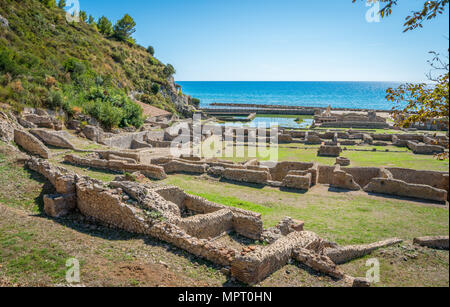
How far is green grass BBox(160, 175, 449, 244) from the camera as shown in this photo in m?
11.6

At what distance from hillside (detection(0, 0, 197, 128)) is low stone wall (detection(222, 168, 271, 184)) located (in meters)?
17.8

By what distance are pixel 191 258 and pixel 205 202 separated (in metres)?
4.43

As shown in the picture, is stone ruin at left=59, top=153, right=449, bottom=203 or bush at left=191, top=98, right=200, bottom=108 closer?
stone ruin at left=59, top=153, right=449, bottom=203

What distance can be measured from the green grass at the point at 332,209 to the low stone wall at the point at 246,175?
3.09 feet

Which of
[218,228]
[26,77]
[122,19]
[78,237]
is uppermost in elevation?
[122,19]

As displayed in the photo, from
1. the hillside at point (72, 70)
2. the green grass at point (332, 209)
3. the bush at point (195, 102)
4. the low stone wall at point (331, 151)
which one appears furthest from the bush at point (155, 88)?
the green grass at point (332, 209)

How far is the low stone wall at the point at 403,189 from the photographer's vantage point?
51.0 feet

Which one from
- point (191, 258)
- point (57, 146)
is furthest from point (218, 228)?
point (57, 146)

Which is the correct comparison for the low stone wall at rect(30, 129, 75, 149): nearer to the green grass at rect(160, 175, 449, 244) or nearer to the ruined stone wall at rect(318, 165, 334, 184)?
the green grass at rect(160, 175, 449, 244)

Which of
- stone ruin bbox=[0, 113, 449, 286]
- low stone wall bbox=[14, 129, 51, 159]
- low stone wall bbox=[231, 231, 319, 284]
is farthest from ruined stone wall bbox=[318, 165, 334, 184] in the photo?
low stone wall bbox=[14, 129, 51, 159]

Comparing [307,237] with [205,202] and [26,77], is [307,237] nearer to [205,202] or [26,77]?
[205,202]
